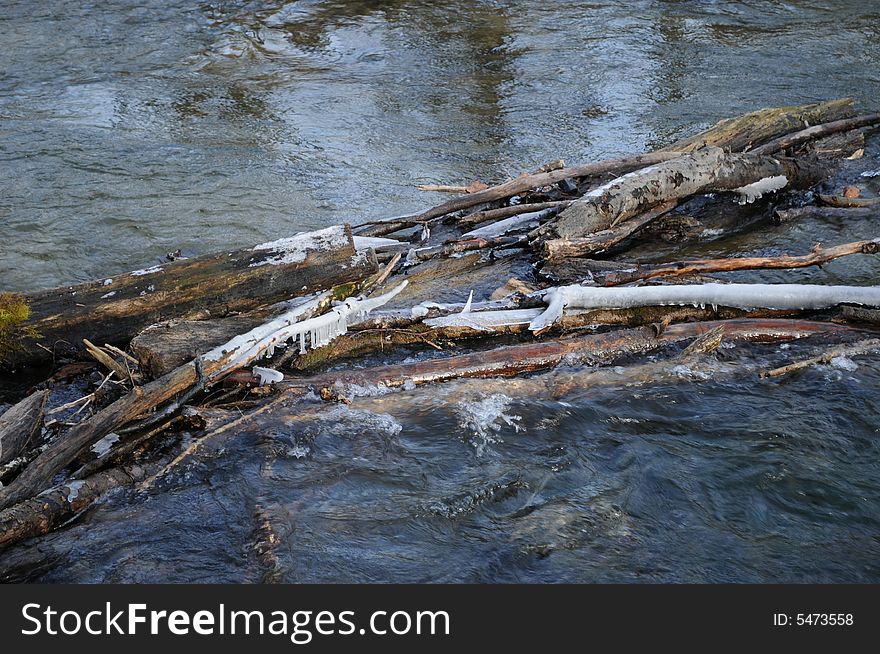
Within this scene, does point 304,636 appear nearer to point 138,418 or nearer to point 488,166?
point 138,418

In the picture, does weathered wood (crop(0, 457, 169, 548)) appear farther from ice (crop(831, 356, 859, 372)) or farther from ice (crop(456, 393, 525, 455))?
ice (crop(831, 356, 859, 372))

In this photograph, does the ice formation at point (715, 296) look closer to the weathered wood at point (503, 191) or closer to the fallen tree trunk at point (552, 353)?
the fallen tree trunk at point (552, 353)

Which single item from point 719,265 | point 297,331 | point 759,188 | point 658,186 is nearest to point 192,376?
point 297,331

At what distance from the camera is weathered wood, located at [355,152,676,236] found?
6266 millimetres

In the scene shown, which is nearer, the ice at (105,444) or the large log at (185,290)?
the ice at (105,444)

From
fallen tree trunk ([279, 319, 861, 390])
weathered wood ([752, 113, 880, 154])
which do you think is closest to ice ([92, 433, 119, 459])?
Result: fallen tree trunk ([279, 319, 861, 390])

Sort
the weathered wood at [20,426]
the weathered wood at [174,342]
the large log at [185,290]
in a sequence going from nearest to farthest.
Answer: the weathered wood at [20,426] → the weathered wood at [174,342] → the large log at [185,290]

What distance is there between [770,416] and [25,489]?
3.56 metres

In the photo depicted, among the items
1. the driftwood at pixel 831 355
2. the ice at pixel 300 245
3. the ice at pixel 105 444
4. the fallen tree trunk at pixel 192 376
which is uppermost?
the ice at pixel 300 245

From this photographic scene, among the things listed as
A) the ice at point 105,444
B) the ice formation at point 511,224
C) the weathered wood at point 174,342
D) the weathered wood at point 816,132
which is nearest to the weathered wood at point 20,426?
the ice at point 105,444

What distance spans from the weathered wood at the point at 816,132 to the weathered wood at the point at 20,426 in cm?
584

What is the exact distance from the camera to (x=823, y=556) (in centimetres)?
350

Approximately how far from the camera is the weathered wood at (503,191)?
6266mm

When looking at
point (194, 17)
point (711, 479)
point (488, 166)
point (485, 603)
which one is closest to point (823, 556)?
point (711, 479)
